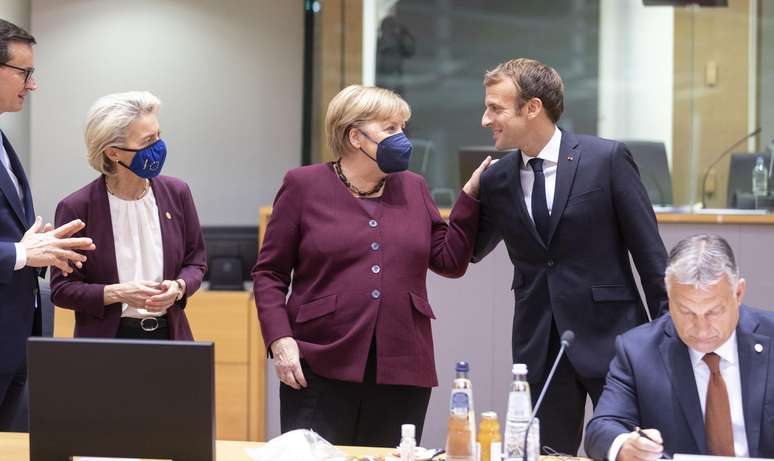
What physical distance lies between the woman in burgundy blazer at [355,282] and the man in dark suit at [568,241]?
0.21 m

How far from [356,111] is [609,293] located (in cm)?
89

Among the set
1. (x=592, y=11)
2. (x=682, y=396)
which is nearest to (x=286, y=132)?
(x=592, y=11)

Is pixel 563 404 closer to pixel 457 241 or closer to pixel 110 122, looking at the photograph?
pixel 457 241

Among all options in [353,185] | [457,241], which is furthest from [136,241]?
[457,241]

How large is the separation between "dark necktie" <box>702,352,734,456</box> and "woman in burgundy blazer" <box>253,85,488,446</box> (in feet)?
2.79

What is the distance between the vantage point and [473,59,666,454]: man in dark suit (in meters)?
2.96

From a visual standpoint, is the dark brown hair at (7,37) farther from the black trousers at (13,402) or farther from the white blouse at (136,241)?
the black trousers at (13,402)

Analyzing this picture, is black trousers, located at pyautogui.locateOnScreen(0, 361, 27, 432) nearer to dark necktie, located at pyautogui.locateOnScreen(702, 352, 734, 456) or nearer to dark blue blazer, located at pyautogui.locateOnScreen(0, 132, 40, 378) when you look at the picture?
dark blue blazer, located at pyautogui.locateOnScreen(0, 132, 40, 378)

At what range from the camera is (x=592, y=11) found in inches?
282

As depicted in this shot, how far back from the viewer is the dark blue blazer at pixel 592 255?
116 inches

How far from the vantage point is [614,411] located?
2.52 m

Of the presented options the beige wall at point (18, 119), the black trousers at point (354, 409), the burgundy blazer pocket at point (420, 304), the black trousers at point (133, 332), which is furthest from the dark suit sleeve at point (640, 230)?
the beige wall at point (18, 119)

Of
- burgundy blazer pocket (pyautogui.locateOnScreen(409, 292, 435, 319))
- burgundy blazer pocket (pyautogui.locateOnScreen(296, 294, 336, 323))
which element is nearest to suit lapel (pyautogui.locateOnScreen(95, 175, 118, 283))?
burgundy blazer pocket (pyautogui.locateOnScreen(296, 294, 336, 323))

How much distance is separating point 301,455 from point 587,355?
0.93 metres
